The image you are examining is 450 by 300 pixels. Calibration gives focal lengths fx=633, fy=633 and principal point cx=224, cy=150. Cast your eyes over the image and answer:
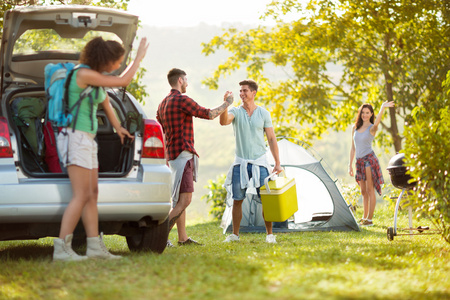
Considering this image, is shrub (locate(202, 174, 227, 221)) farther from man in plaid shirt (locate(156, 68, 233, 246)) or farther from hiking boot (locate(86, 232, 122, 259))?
hiking boot (locate(86, 232, 122, 259))

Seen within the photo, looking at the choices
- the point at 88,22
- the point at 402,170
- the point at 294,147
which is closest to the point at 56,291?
the point at 88,22

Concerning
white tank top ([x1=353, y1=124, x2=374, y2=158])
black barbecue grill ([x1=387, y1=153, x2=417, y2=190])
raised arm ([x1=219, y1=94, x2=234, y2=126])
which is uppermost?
raised arm ([x1=219, y1=94, x2=234, y2=126])

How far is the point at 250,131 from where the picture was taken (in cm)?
726

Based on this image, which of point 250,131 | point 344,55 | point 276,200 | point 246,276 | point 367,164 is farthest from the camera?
point 344,55

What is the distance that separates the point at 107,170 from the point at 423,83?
985 cm

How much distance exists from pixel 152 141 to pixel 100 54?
824mm

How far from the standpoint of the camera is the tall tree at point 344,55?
13570 millimetres

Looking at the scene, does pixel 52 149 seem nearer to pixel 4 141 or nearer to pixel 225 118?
pixel 4 141

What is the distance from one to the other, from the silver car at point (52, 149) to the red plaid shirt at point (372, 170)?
501cm

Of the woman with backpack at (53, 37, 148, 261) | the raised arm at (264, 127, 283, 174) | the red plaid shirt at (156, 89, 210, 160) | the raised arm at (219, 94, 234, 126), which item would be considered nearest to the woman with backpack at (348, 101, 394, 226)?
the raised arm at (264, 127, 283, 174)

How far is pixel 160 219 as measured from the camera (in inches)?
206

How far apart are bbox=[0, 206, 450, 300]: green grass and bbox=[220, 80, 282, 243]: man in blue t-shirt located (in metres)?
1.35

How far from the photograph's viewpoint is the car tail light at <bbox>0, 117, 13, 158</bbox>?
4.75 m

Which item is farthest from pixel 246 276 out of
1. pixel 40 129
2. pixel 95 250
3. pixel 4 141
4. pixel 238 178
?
pixel 238 178
